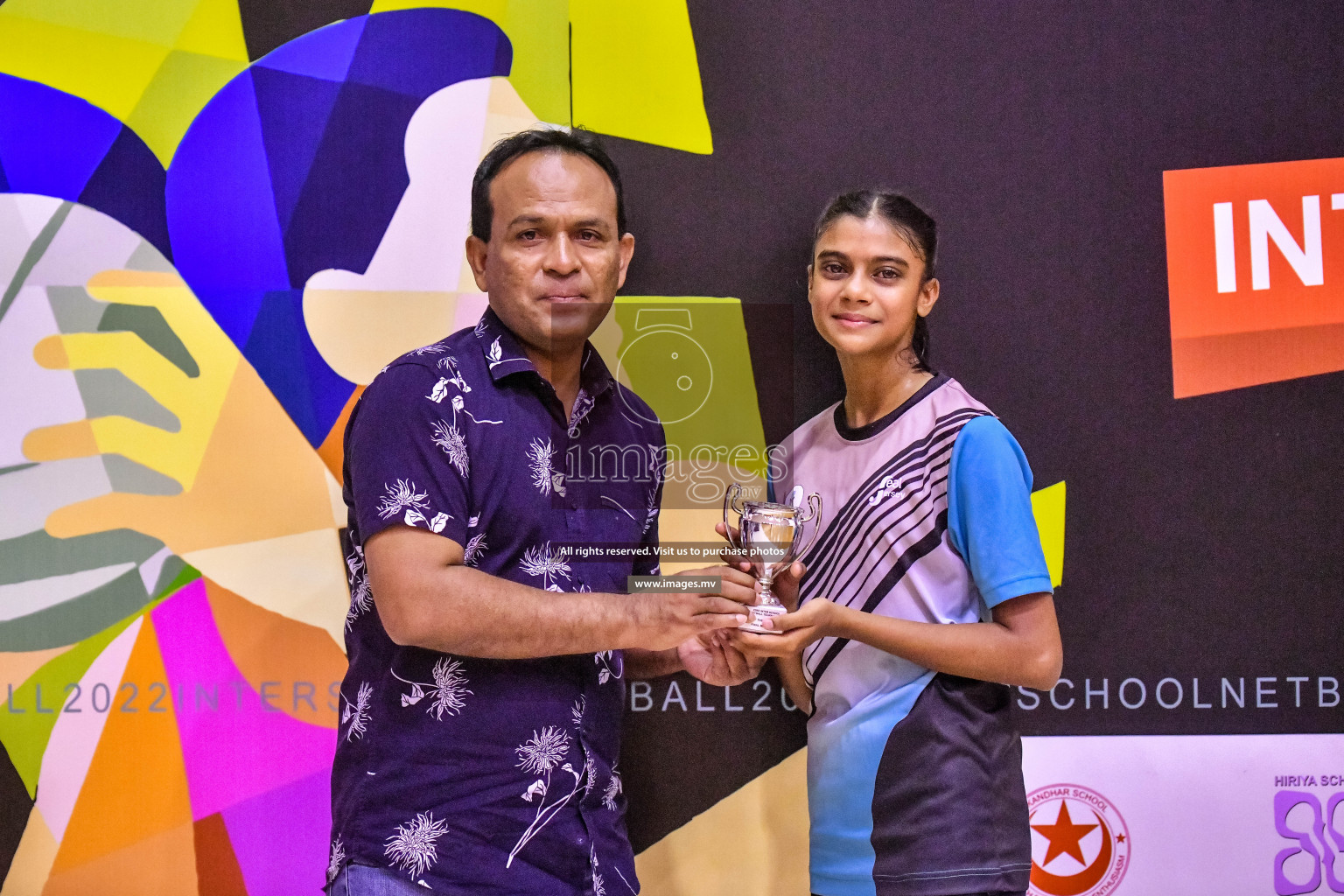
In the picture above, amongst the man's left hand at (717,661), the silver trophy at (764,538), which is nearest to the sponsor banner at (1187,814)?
the man's left hand at (717,661)

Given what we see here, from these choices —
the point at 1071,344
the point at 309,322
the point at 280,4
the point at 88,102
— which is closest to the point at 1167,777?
the point at 1071,344

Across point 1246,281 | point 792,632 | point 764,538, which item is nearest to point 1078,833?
point 792,632

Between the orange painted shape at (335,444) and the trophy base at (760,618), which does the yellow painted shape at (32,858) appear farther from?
the trophy base at (760,618)

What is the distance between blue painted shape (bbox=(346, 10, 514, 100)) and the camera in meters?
2.20

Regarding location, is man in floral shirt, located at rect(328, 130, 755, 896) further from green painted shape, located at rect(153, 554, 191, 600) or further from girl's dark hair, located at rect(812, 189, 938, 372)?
green painted shape, located at rect(153, 554, 191, 600)

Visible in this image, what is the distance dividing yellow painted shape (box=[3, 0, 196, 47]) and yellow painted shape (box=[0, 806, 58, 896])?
1.84 metres

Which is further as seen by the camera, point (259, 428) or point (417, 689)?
point (259, 428)

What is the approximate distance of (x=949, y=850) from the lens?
5.44 feet

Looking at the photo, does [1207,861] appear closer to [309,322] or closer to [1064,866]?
[1064,866]

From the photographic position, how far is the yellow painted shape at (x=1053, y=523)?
222 cm

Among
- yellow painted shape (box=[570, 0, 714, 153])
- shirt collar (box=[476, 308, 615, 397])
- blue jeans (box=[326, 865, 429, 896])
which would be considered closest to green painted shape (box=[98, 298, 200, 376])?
shirt collar (box=[476, 308, 615, 397])

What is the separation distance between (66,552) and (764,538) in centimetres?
171

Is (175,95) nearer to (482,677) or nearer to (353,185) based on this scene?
(353,185)

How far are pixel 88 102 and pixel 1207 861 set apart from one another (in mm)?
3201
